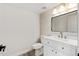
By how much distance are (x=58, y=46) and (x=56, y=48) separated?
5cm

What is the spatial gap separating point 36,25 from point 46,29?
0.18 metres

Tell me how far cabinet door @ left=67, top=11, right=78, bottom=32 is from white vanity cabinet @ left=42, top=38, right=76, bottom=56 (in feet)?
0.97

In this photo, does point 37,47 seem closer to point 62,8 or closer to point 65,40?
point 65,40

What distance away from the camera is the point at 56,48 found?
1.51 m

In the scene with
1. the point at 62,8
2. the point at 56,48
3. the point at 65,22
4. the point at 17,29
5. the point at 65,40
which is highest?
the point at 62,8

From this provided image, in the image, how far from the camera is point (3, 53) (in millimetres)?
1404

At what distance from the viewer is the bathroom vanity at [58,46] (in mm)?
1365

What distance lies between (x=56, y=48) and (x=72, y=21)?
20.8 inches

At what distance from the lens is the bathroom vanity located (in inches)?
53.8

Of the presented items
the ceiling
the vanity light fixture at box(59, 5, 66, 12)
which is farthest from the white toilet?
the vanity light fixture at box(59, 5, 66, 12)

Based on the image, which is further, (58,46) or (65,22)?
(65,22)

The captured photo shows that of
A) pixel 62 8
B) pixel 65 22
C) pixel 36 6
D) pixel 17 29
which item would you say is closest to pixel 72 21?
pixel 65 22

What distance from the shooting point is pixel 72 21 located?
5.06ft

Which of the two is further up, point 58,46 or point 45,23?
point 45,23
